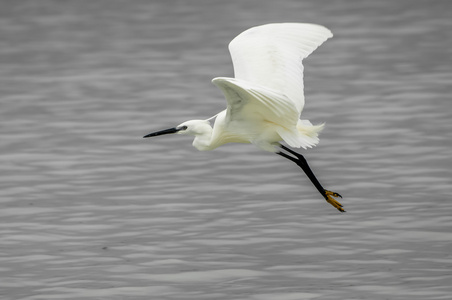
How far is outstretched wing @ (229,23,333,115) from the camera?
924 centimetres

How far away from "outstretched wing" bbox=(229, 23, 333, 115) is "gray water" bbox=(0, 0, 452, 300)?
4.37 feet

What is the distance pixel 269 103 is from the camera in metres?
8.30

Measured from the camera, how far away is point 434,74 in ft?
50.7

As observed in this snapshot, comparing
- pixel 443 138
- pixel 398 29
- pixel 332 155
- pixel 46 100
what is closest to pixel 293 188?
pixel 332 155

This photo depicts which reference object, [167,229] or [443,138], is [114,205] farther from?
[443,138]

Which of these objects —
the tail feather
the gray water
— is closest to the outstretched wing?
the tail feather

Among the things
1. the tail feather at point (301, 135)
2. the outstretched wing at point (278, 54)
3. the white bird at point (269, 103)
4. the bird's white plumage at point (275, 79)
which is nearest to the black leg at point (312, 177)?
the white bird at point (269, 103)

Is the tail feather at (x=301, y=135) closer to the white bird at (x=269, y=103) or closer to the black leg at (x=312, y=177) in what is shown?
the white bird at (x=269, y=103)

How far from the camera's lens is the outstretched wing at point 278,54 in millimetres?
9242

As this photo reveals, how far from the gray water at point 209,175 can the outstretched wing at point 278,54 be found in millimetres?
1332

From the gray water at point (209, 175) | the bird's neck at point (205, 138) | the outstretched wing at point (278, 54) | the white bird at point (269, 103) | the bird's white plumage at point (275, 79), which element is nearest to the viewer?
the bird's white plumage at point (275, 79)

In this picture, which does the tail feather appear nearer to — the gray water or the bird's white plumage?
the bird's white plumage

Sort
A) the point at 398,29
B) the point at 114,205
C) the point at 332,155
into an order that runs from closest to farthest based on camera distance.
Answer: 1. the point at 114,205
2. the point at 332,155
3. the point at 398,29

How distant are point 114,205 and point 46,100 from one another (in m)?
4.27
